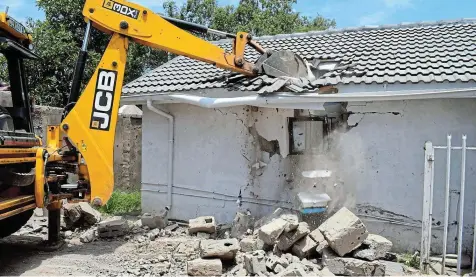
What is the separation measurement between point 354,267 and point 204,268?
6.33ft

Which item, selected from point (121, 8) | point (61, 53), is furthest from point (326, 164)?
point (61, 53)

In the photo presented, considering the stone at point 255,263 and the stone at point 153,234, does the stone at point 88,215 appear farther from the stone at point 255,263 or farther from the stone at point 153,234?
the stone at point 255,263

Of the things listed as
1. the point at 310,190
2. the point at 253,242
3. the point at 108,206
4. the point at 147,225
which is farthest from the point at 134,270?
the point at 108,206

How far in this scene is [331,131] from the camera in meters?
7.84

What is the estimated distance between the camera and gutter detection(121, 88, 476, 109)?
6649 millimetres

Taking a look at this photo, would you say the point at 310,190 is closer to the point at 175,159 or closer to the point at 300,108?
the point at 300,108

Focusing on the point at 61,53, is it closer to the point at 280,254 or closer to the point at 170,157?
the point at 170,157

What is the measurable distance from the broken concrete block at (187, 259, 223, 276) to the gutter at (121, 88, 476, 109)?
301 cm

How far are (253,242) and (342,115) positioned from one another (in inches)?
109

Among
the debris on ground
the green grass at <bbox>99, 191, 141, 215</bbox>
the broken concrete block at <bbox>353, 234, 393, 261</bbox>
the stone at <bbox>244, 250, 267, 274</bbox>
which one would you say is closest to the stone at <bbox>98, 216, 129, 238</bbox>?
the debris on ground

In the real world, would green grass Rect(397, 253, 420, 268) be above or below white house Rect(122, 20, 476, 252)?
below

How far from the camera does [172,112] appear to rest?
945 cm

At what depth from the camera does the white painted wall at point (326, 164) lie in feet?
23.3

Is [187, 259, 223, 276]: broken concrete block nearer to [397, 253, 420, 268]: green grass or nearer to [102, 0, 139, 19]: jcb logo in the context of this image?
[397, 253, 420, 268]: green grass
